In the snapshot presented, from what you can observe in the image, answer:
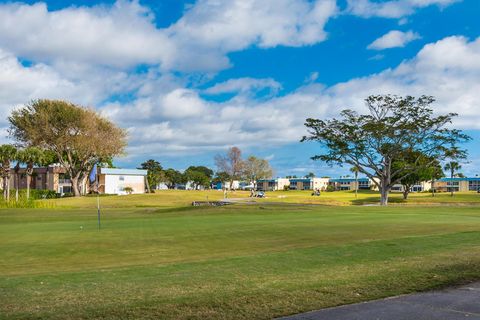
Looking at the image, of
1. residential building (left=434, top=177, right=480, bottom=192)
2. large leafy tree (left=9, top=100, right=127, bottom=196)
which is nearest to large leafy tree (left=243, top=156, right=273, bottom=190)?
residential building (left=434, top=177, right=480, bottom=192)

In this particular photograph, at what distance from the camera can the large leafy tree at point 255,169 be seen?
17000 centimetres

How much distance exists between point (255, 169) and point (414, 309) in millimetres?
164539

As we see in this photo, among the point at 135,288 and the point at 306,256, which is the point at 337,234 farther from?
the point at 135,288

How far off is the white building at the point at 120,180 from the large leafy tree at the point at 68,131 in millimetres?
16945

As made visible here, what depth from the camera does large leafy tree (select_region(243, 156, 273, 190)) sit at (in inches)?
6693

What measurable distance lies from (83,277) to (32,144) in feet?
276

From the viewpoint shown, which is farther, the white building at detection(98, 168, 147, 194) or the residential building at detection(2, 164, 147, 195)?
the residential building at detection(2, 164, 147, 195)

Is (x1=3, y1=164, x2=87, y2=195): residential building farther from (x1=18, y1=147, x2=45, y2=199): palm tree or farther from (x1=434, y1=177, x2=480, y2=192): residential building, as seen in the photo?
(x1=434, y1=177, x2=480, y2=192): residential building

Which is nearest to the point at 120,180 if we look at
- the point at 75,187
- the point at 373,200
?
the point at 75,187

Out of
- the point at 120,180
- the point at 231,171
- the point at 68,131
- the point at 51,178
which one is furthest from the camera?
the point at 231,171

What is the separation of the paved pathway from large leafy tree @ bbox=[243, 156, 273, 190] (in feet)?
524

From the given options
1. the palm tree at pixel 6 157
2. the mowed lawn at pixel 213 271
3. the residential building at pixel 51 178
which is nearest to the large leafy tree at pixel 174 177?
the residential building at pixel 51 178

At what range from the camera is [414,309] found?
7734 millimetres

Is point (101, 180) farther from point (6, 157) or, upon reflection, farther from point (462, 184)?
point (462, 184)
